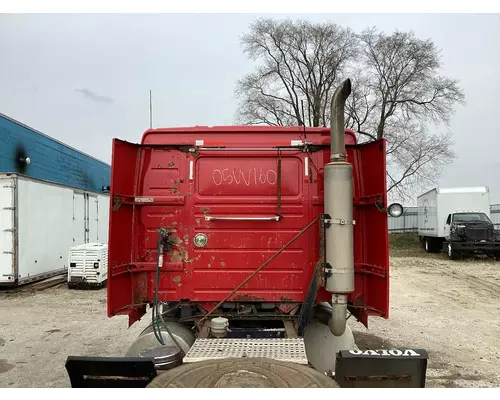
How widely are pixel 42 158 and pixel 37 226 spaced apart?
8.49 m

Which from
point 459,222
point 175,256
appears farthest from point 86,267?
point 459,222

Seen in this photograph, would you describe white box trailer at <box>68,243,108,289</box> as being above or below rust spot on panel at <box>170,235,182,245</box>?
below

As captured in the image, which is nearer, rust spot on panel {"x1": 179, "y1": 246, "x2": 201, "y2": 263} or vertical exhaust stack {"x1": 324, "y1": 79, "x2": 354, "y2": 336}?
vertical exhaust stack {"x1": 324, "y1": 79, "x2": 354, "y2": 336}

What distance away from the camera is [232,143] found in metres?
4.61

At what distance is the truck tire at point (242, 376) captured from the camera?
96.6 inches

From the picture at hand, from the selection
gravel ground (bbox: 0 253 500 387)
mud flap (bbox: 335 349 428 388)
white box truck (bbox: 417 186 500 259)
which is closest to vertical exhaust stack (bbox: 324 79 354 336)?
mud flap (bbox: 335 349 428 388)

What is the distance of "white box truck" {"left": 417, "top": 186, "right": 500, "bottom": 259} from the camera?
63.8ft

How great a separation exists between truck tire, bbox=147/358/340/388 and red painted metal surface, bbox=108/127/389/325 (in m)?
1.72

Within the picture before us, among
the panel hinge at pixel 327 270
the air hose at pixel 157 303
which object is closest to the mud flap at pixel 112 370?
the air hose at pixel 157 303

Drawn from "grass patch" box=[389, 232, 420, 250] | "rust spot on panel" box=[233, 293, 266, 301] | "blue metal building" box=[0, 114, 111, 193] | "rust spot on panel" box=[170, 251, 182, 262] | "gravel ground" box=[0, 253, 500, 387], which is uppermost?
"blue metal building" box=[0, 114, 111, 193]

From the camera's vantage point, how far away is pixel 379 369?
295 centimetres

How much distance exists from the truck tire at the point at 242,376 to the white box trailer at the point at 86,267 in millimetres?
10327

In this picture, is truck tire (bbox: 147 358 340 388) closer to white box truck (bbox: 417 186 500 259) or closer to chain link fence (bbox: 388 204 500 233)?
white box truck (bbox: 417 186 500 259)

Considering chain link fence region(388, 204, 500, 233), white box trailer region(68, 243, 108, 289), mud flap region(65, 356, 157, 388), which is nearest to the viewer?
mud flap region(65, 356, 157, 388)
